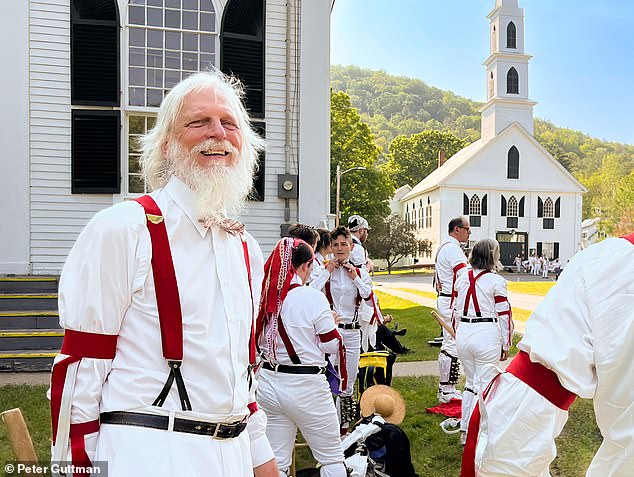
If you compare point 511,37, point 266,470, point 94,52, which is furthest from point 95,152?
point 511,37

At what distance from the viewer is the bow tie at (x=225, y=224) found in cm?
211

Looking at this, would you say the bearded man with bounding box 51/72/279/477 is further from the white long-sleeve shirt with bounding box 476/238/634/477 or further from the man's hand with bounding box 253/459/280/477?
the white long-sleeve shirt with bounding box 476/238/634/477

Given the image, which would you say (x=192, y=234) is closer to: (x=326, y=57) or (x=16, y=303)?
(x=16, y=303)

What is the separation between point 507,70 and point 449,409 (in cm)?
4915

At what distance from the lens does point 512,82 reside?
5153 centimetres

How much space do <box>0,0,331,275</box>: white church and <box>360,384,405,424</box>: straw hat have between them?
6.21 m

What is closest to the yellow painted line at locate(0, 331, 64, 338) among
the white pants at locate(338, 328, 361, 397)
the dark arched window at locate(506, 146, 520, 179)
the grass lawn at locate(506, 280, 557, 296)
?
the white pants at locate(338, 328, 361, 397)

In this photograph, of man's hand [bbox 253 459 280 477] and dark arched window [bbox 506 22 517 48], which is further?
dark arched window [bbox 506 22 517 48]

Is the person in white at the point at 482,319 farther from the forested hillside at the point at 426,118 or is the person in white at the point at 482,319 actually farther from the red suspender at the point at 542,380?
the forested hillside at the point at 426,118

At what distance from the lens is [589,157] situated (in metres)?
117

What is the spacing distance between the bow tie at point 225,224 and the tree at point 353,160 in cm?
3906

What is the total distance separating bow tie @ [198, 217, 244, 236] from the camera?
2113 mm

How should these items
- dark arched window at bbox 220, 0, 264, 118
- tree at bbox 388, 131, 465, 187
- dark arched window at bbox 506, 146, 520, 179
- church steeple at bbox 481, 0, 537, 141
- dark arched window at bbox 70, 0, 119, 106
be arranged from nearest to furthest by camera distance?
dark arched window at bbox 70, 0, 119, 106 < dark arched window at bbox 220, 0, 264, 118 < church steeple at bbox 481, 0, 537, 141 < dark arched window at bbox 506, 146, 520, 179 < tree at bbox 388, 131, 465, 187

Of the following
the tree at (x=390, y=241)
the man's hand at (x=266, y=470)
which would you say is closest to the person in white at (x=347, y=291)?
the man's hand at (x=266, y=470)
